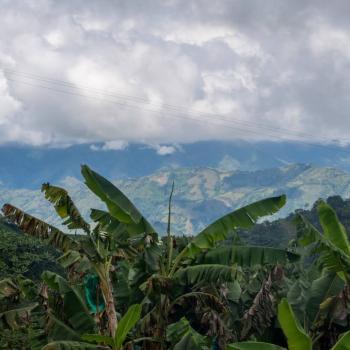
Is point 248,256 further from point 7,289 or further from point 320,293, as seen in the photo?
point 7,289

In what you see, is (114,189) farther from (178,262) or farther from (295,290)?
(295,290)

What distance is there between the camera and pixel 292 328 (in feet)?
39.2

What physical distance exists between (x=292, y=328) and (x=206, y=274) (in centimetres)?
273

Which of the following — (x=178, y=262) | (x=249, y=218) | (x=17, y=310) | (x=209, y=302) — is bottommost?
(x=17, y=310)

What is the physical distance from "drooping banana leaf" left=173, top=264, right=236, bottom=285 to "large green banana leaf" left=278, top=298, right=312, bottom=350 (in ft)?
6.99

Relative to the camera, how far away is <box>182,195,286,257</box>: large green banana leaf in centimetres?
1420

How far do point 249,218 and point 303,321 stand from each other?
4.04m

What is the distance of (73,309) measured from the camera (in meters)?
14.6

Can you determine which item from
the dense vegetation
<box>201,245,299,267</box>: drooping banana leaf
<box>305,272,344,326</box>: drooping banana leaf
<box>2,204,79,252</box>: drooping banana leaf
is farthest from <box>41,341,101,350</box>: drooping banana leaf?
<box>305,272,344,326</box>: drooping banana leaf

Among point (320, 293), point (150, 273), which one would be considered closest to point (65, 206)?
point (150, 273)

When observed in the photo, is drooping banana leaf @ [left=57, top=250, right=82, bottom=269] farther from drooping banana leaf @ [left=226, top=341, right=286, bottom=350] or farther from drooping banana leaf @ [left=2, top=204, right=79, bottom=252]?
drooping banana leaf @ [left=226, top=341, right=286, bottom=350]

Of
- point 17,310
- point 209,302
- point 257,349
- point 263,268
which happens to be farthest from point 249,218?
point 263,268

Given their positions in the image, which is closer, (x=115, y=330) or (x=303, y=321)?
(x=115, y=330)

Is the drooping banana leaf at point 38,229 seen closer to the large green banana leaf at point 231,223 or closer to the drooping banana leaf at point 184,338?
the large green banana leaf at point 231,223
